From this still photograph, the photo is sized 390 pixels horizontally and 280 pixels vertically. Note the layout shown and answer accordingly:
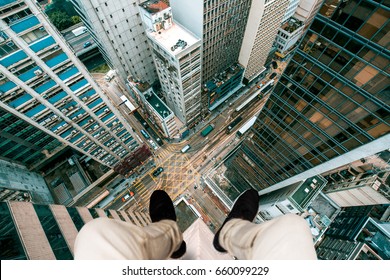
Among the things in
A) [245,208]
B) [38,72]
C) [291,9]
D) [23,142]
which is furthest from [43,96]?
[291,9]

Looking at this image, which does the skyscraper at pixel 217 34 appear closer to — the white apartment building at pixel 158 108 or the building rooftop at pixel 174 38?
the building rooftop at pixel 174 38

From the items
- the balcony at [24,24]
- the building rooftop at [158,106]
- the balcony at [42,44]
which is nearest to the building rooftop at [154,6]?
the building rooftop at [158,106]

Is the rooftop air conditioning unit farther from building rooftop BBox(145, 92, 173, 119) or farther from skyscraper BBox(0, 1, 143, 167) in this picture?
building rooftop BBox(145, 92, 173, 119)

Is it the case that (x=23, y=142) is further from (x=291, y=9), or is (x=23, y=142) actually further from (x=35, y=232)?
(x=291, y=9)

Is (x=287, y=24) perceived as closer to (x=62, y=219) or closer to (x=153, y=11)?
(x=153, y=11)

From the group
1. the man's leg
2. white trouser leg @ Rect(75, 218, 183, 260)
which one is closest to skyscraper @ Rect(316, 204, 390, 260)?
the man's leg

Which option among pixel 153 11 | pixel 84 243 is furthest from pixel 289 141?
pixel 153 11
